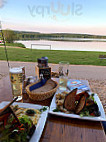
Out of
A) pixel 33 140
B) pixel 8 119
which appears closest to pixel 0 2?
pixel 8 119

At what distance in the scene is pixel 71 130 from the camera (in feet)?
1.94

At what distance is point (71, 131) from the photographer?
1.92ft

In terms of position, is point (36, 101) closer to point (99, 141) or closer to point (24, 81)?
point (24, 81)

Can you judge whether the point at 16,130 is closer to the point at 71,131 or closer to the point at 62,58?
the point at 71,131

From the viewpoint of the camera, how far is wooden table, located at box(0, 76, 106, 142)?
544mm

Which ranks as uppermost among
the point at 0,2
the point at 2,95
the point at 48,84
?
the point at 0,2

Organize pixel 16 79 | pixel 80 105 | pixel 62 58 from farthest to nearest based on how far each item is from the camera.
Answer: pixel 62 58, pixel 16 79, pixel 80 105

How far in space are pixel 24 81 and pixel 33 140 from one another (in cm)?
51

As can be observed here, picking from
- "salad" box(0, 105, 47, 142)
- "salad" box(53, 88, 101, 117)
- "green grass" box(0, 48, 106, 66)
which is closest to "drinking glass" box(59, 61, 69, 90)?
"salad" box(53, 88, 101, 117)

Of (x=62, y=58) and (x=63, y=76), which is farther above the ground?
(x=63, y=76)

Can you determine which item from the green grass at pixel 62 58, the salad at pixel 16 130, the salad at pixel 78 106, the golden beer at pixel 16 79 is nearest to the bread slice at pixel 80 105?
the salad at pixel 78 106

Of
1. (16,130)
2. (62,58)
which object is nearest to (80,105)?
(16,130)

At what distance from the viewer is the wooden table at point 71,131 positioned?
54cm

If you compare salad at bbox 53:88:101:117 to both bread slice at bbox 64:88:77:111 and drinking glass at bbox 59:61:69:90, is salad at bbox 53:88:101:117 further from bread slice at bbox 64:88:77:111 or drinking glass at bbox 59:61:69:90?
drinking glass at bbox 59:61:69:90
